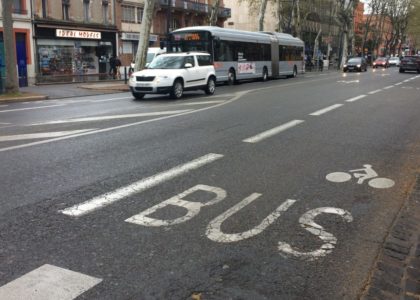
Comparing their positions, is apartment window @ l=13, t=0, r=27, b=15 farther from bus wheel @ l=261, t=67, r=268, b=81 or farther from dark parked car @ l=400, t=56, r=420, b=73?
dark parked car @ l=400, t=56, r=420, b=73

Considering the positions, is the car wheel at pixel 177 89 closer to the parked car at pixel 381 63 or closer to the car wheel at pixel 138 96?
the car wheel at pixel 138 96

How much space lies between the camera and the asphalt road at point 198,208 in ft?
11.9

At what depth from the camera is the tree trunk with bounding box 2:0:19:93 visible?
19062 millimetres

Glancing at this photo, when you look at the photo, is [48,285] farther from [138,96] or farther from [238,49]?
[238,49]

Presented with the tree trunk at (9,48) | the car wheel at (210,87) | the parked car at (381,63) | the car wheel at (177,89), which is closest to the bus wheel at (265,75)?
the car wheel at (210,87)

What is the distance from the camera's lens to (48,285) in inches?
136

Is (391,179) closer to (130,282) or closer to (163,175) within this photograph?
(163,175)

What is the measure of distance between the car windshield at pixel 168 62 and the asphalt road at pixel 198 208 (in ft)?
28.4

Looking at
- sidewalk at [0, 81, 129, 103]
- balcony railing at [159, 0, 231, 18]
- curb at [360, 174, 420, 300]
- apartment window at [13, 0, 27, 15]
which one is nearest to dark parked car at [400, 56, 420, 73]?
balcony railing at [159, 0, 231, 18]

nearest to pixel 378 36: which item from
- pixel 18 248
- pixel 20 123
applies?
pixel 20 123

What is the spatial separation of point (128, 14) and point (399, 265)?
46.9m

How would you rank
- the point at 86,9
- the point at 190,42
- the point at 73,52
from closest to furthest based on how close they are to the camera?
1. the point at 190,42
2. the point at 73,52
3. the point at 86,9

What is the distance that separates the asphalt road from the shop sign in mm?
30382

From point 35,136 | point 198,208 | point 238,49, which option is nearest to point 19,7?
point 238,49
